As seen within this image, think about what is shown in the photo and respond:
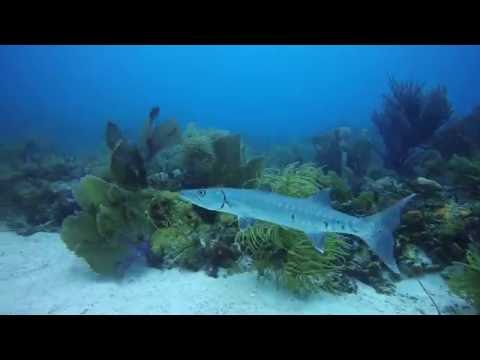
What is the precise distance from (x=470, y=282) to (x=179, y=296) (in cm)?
380

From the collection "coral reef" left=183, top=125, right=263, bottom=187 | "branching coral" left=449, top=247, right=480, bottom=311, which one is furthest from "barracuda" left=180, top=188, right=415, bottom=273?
"coral reef" left=183, top=125, right=263, bottom=187

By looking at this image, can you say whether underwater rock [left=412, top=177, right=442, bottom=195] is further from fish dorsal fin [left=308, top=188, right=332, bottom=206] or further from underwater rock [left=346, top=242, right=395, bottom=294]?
fish dorsal fin [left=308, top=188, right=332, bottom=206]

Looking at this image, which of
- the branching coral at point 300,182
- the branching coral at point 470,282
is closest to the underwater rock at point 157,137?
the branching coral at point 300,182

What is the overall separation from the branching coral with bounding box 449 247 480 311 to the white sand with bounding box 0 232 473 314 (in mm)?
238

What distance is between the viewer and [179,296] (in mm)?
4734

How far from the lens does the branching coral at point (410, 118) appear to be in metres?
11.6

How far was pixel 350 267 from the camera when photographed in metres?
5.23


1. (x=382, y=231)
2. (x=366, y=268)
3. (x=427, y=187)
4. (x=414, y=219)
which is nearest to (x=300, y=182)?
(x=366, y=268)

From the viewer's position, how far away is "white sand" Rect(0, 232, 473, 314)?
14.5 ft

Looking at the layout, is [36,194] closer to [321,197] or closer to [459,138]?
[321,197]

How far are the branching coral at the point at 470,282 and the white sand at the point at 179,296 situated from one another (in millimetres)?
238
